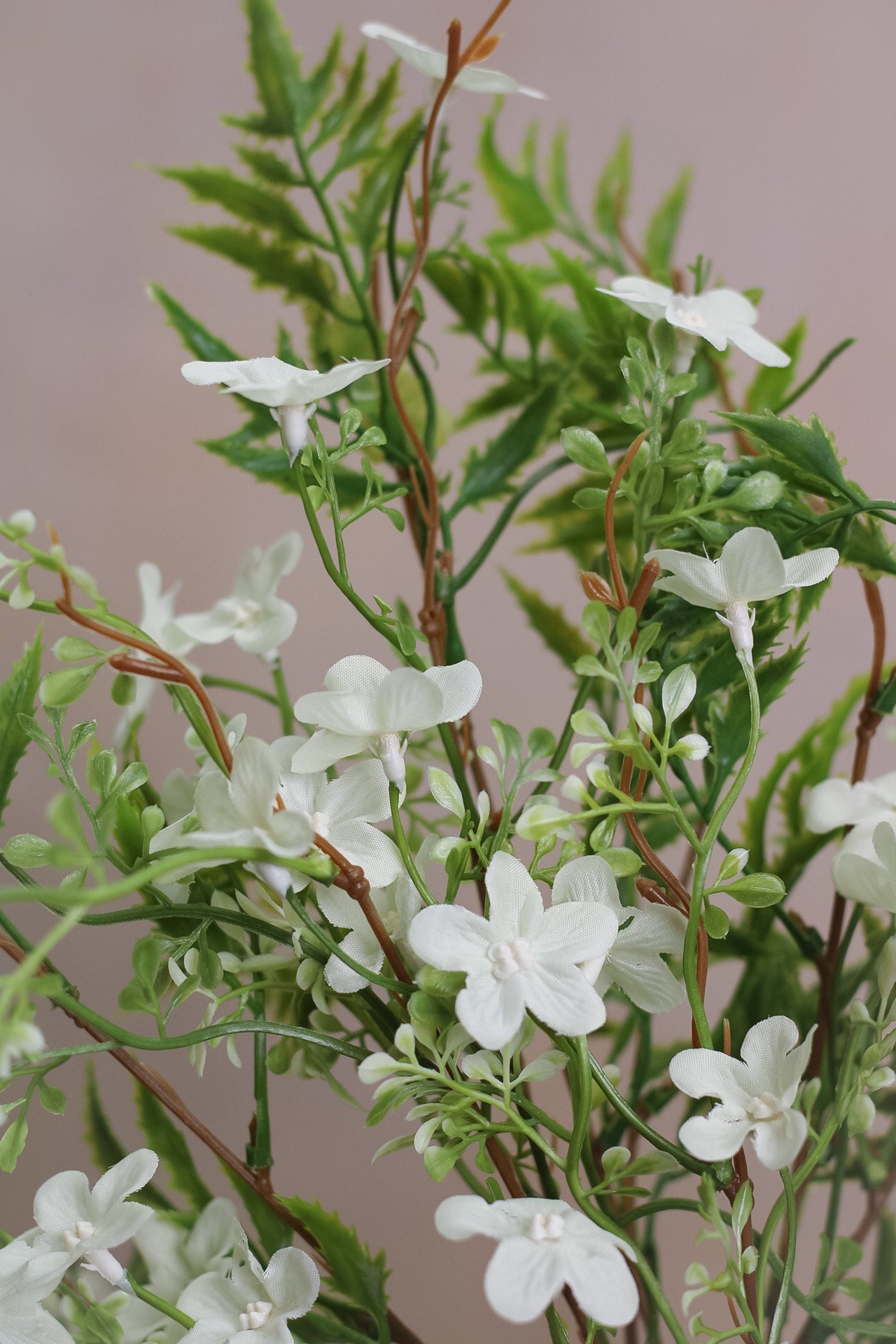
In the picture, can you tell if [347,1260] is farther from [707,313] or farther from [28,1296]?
[707,313]

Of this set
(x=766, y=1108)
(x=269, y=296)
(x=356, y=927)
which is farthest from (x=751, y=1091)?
(x=269, y=296)

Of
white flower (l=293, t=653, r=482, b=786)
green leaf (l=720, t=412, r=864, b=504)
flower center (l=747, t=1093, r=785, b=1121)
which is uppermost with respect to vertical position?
→ green leaf (l=720, t=412, r=864, b=504)

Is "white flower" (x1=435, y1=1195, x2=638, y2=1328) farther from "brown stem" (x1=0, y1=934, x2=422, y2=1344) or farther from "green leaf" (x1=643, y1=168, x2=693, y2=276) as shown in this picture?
"green leaf" (x1=643, y1=168, x2=693, y2=276)

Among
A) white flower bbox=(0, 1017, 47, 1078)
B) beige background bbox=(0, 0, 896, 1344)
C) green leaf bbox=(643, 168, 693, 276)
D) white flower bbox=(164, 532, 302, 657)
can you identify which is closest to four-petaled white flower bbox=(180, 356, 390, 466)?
white flower bbox=(164, 532, 302, 657)

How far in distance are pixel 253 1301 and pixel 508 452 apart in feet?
1.02

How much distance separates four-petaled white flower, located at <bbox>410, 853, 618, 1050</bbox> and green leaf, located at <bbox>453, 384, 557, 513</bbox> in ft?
0.72

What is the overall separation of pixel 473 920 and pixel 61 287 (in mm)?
596

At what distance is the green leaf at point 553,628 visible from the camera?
49 cm

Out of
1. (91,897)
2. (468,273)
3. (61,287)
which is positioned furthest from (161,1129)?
(61,287)

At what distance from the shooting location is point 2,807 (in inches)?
12.8

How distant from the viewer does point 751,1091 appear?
0.27 metres

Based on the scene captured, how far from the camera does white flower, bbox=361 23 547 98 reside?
0.35m

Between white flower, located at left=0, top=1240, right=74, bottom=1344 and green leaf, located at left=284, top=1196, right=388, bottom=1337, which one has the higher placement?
white flower, located at left=0, top=1240, right=74, bottom=1344

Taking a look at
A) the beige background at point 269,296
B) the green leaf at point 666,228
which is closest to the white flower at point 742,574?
the green leaf at point 666,228
